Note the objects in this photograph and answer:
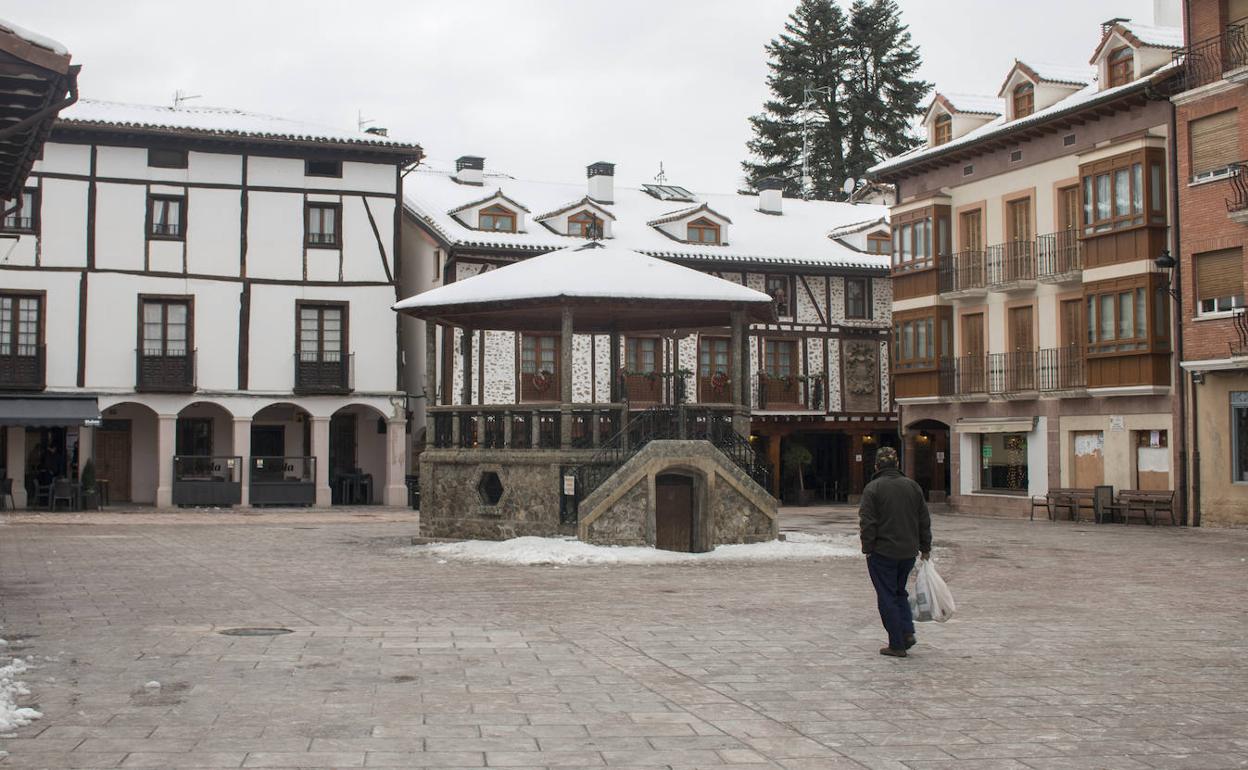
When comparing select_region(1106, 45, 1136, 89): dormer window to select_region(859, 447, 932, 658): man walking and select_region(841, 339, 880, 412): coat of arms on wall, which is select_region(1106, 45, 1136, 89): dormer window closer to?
select_region(841, 339, 880, 412): coat of arms on wall

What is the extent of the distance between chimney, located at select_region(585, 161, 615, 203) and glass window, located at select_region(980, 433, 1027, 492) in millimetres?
16942

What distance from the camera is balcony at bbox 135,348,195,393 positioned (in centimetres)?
3525

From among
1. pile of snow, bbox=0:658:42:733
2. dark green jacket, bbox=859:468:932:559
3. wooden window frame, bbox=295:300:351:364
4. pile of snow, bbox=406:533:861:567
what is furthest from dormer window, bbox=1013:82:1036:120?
pile of snow, bbox=0:658:42:733

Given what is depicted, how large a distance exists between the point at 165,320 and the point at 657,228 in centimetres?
1577

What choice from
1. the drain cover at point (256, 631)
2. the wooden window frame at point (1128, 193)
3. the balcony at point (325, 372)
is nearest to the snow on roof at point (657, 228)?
the balcony at point (325, 372)

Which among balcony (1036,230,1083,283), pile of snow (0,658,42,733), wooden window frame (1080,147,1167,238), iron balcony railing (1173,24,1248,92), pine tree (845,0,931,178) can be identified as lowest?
pile of snow (0,658,42,733)

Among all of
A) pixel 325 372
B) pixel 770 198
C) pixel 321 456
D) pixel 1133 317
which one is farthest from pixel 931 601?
pixel 770 198

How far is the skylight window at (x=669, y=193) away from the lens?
48.2m

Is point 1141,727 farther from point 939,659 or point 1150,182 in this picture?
point 1150,182

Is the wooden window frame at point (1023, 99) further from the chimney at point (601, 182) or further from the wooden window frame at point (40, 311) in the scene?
the wooden window frame at point (40, 311)

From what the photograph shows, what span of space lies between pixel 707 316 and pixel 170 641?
15.9 meters

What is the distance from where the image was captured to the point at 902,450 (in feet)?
130

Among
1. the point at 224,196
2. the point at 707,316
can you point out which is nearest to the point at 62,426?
the point at 224,196

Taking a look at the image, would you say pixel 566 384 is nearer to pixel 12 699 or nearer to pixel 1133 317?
pixel 1133 317
